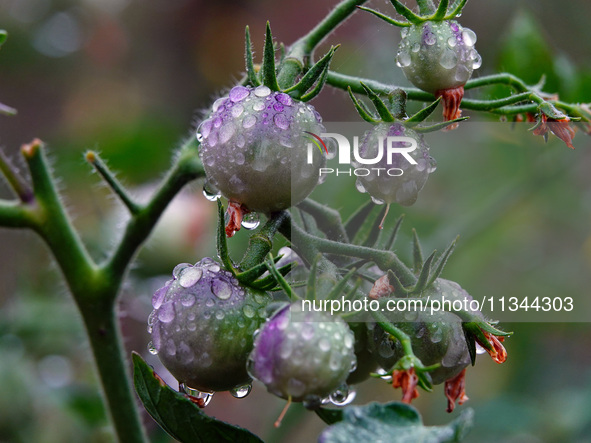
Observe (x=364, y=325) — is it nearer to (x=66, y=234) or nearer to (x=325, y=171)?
(x=325, y=171)

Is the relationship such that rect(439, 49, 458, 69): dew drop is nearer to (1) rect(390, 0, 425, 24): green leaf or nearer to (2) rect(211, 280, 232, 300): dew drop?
(1) rect(390, 0, 425, 24): green leaf

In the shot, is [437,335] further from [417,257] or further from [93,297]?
[93,297]

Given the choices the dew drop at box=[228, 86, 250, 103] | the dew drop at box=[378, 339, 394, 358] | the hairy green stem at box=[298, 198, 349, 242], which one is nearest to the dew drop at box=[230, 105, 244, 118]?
the dew drop at box=[228, 86, 250, 103]

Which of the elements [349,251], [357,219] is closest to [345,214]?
[357,219]

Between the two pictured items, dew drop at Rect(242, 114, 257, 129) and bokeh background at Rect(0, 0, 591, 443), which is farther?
bokeh background at Rect(0, 0, 591, 443)

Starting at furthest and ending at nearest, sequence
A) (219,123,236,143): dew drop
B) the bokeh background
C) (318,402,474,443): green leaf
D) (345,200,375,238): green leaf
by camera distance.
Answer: the bokeh background → (345,200,375,238): green leaf → (219,123,236,143): dew drop → (318,402,474,443): green leaf

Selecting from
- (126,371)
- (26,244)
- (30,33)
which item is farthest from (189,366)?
(30,33)
